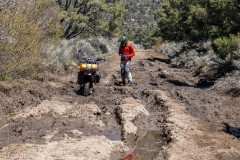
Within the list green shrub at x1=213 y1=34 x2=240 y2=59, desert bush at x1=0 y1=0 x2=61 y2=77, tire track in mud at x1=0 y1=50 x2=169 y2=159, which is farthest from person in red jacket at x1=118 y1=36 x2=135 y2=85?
green shrub at x1=213 y1=34 x2=240 y2=59

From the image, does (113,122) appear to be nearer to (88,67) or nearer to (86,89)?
(86,89)

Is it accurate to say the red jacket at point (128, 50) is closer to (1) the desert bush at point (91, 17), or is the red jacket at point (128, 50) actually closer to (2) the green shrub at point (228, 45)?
(2) the green shrub at point (228, 45)

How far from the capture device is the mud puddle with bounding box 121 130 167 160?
7.52m

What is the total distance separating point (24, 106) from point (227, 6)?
11101 millimetres

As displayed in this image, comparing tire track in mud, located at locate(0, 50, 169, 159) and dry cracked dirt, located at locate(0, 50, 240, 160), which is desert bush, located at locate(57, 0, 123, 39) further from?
tire track in mud, located at locate(0, 50, 169, 159)

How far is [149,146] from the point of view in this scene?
27.0ft

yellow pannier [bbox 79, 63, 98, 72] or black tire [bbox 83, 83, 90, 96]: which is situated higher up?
yellow pannier [bbox 79, 63, 98, 72]

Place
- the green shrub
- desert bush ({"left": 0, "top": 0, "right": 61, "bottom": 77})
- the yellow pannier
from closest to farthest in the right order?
desert bush ({"left": 0, "top": 0, "right": 61, "bottom": 77}) → the yellow pannier → the green shrub

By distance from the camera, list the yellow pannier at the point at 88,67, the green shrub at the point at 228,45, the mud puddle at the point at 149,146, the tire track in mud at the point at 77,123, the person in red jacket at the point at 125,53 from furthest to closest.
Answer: the green shrub at the point at 228,45 < the person in red jacket at the point at 125,53 < the yellow pannier at the point at 88,67 < the mud puddle at the point at 149,146 < the tire track in mud at the point at 77,123

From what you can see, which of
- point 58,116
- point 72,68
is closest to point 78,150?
point 58,116

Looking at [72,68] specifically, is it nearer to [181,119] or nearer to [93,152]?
[181,119]

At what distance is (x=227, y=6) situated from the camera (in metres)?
17.5

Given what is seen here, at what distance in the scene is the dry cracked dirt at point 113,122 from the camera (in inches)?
286

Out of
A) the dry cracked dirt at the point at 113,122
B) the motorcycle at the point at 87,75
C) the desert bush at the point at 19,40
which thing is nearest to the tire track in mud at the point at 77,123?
the dry cracked dirt at the point at 113,122
